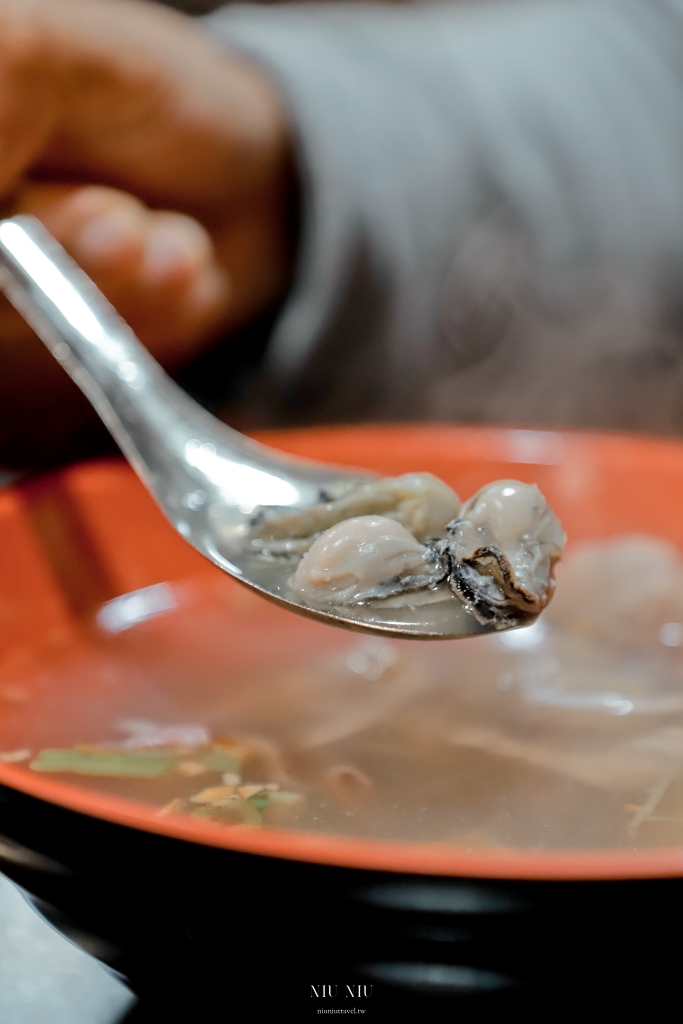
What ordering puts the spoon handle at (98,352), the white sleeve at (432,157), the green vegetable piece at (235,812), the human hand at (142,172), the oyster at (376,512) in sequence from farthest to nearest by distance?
the white sleeve at (432,157)
the human hand at (142,172)
the spoon handle at (98,352)
the oyster at (376,512)
the green vegetable piece at (235,812)

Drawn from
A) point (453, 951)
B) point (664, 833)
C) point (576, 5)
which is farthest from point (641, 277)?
point (453, 951)

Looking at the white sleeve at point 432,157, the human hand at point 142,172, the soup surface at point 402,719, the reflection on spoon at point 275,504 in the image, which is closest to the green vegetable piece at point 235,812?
the soup surface at point 402,719

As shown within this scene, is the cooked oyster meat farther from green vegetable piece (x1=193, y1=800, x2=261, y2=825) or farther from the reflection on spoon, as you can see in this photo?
green vegetable piece (x1=193, y1=800, x2=261, y2=825)

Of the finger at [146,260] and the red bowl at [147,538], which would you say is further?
the finger at [146,260]

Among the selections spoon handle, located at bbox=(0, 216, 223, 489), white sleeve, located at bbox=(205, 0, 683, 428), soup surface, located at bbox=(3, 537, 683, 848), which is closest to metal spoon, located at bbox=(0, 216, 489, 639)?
spoon handle, located at bbox=(0, 216, 223, 489)

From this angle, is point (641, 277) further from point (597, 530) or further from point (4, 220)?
point (4, 220)

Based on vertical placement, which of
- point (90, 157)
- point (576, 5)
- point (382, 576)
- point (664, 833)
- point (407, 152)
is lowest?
point (664, 833)

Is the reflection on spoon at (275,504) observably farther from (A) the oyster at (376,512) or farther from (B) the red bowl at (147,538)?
(B) the red bowl at (147,538)
